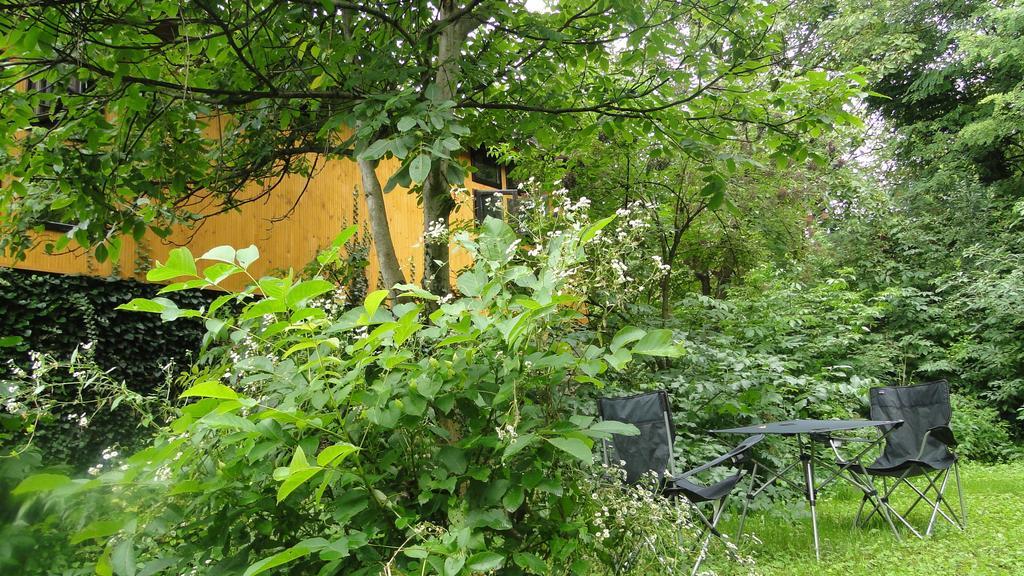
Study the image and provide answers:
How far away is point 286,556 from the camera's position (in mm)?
949

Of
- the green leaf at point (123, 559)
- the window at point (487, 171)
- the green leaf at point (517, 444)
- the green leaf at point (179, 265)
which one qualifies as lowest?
the green leaf at point (123, 559)

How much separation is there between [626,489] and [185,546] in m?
1.05

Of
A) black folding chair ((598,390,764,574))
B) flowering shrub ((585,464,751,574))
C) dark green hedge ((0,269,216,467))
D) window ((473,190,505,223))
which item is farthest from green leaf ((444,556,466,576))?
dark green hedge ((0,269,216,467))

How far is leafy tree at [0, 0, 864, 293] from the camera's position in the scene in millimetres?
2688

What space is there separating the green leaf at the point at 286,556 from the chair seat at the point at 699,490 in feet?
9.44

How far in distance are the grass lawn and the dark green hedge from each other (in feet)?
15.1

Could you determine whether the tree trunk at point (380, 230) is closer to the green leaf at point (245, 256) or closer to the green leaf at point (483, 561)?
the green leaf at point (245, 256)

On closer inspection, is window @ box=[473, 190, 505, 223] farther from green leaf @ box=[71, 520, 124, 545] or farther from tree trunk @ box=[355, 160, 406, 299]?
green leaf @ box=[71, 520, 124, 545]

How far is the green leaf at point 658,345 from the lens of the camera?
1.16 m

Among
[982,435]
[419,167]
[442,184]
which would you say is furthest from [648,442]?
[982,435]

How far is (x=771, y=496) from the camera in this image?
5.24 m

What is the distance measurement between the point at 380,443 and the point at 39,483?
90 centimetres

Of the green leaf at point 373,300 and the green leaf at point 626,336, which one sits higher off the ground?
the green leaf at point 373,300

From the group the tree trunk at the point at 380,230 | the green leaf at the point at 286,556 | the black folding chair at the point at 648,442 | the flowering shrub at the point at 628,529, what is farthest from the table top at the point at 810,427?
the green leaf at the point at 286,556
